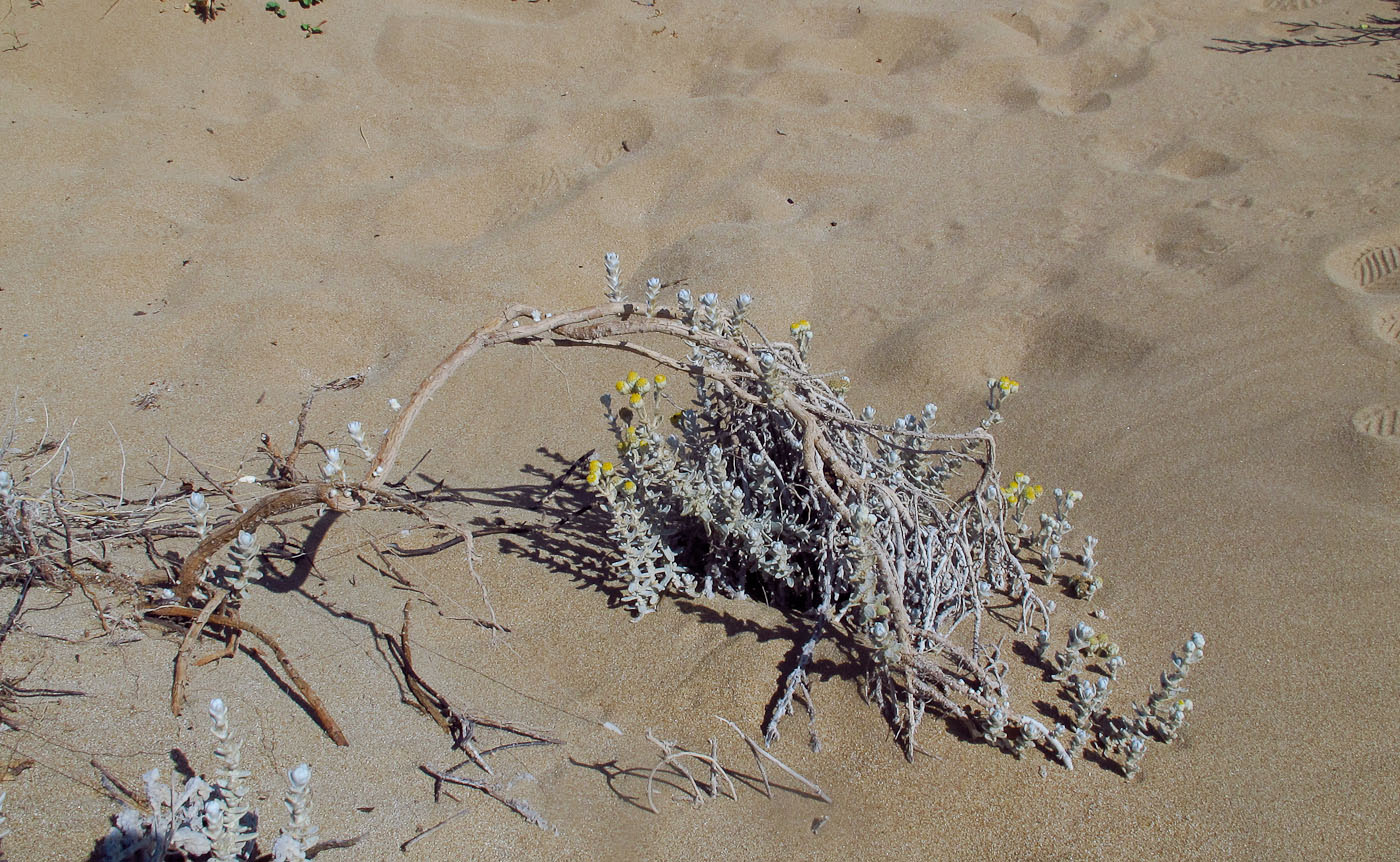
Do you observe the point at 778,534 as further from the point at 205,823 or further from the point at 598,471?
the point at 205,823

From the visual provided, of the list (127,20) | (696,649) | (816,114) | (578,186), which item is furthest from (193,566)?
(127,20)

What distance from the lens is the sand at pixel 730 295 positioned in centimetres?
185

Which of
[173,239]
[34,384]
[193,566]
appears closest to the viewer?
[193,566]

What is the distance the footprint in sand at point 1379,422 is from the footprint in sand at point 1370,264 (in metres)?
0.83

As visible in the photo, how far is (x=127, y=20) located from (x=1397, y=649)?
279 inches

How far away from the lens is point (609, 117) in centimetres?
521

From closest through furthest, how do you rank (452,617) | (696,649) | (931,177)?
(696,649) < (452,617) < (931,177)

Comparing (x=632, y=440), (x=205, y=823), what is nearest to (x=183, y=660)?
(x=205, y=823)

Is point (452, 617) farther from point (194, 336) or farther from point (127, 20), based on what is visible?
point (127, 20)

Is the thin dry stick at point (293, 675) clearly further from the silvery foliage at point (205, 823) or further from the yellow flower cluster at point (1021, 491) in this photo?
the yellow flower cluster at point (1021, 491)

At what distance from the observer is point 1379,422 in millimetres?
2795

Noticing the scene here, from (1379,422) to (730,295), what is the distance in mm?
2368

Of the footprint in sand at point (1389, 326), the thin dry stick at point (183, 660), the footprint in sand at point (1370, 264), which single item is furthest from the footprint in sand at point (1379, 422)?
the thin dry stick at point (183, 660)

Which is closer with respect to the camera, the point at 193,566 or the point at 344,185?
the point at 193,566
